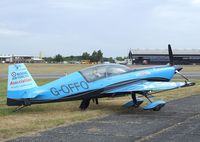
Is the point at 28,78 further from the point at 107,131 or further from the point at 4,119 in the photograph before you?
the point at 107,131

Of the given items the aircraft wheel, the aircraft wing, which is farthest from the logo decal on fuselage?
the aircraft wheel

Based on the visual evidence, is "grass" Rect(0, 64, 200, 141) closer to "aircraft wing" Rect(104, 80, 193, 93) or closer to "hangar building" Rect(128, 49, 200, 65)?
"aircraft wing" Rect(104, 80, 193, 93)

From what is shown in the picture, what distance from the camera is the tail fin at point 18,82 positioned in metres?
14.1

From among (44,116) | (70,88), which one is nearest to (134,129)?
(44,116)

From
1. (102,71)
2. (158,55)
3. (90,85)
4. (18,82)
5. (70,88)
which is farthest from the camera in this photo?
(158,55)

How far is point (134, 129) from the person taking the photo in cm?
1073

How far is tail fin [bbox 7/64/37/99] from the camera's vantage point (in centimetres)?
1408

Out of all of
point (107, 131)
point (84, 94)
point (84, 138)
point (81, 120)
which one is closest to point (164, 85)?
point (84, 94)

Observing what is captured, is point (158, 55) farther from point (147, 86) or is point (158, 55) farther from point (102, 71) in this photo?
point (147, 86)

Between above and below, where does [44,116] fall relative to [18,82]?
below

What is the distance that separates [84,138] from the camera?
377 inches

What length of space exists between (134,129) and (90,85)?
437 centimetres

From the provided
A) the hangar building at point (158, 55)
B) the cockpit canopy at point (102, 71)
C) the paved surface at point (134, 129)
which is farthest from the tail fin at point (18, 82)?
the hangar building at point (158, 55)

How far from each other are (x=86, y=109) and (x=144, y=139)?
613 cm
